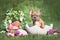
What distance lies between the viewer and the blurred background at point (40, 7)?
139 inches

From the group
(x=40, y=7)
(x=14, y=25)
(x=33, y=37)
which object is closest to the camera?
(x=33, y=37)

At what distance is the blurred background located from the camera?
3.54m

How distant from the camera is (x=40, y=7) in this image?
3674 millimetres

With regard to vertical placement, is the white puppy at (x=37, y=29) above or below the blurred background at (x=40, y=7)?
below

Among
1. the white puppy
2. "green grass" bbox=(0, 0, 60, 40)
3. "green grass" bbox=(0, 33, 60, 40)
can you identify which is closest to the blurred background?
"green grass" bbox=(0, 0, 60, 40)

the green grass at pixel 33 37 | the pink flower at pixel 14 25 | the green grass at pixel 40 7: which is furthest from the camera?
the green grass at pixel 40 7

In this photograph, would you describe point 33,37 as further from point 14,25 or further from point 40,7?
point 40,7

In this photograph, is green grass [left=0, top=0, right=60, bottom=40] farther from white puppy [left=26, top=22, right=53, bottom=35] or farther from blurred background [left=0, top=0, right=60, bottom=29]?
white puppy [left=26, top=22, right=53, bottom=35]

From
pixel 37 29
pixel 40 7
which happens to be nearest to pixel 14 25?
pixel 37 29

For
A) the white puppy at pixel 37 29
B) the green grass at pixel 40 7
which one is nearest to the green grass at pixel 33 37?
the white puppy at pixel 37 29

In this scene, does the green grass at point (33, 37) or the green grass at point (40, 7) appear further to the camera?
the green grass at point (40, 7)

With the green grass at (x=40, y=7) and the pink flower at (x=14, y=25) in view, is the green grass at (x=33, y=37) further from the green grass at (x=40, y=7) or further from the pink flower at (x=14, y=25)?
the green grass at (x=40, y=7)

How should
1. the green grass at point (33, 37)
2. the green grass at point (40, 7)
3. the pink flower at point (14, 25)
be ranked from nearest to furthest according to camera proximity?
1. the green grass at point (33, 37)
2. the pink flower at point (14, 25)
3. the green grass at point (40, 7)

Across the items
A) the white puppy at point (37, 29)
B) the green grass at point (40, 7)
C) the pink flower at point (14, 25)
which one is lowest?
the white puppy at point (37, 29)
